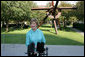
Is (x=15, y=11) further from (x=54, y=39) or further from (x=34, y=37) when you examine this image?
(x=34, y=37)

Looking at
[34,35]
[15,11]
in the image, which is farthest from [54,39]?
[34,35]

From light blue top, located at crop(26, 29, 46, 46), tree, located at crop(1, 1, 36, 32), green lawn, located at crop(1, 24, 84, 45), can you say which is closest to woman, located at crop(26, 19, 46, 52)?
light blue top, located at crop(26, 29, 46, 46)

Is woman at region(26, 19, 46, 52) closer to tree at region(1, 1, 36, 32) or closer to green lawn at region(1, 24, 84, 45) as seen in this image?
green lawn at region(1, 24, 84, 45)

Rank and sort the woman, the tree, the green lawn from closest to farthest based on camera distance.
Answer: the woman → the green lawn → the tree

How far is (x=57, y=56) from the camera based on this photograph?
301 inches

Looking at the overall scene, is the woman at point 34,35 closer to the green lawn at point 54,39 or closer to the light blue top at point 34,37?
the light blue top at point 34,37

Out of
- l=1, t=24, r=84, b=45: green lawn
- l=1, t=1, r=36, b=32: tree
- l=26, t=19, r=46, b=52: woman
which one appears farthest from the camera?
l=1, t=1, r=36, b=32: tree

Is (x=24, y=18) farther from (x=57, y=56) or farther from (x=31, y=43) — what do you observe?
(x=31, y=43)

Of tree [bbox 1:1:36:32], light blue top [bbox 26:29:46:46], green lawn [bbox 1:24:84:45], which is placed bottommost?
green lawn [bbox 1:24:84:45]

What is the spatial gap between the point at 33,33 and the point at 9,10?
59.2ft

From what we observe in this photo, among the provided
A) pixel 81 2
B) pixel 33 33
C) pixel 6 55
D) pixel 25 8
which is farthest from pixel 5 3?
pixel 33 33

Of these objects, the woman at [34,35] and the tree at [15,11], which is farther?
the tree at [15,11]

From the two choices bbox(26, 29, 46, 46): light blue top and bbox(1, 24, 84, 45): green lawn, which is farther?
bbox(1, 24, 84, 45): green lawn

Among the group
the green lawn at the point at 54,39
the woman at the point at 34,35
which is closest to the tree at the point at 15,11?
the green lawn at the point at 54,39
